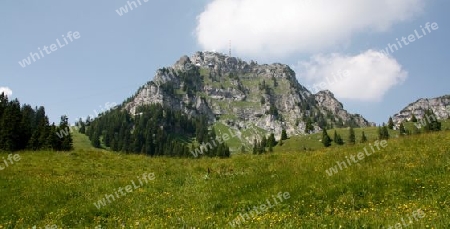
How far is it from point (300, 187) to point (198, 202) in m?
3.96

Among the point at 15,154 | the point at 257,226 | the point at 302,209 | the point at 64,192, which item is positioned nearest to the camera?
the point at 257,226

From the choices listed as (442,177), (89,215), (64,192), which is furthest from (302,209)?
(64,192)

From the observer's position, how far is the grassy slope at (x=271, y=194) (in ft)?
31.9

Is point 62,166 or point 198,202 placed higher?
point 62,166

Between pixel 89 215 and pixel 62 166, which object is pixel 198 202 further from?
pixel 62 166

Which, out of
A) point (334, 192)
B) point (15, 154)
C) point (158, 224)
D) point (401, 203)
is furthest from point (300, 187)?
point (15, 154)

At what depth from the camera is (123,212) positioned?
1303 cm

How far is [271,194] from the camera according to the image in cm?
1335

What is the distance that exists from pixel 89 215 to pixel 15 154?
73.7ft

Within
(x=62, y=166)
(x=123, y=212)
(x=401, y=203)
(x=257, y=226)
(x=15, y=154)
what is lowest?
(x=401, y=203)

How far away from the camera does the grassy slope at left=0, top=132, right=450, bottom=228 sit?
9.71m

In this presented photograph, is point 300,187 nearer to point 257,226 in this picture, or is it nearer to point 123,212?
point 257,226

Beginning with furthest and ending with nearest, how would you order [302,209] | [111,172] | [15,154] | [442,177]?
1. [15,154]
2. [111,172]
3. [442,177]
4. [302,209]

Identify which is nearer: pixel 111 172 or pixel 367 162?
pixel 367 162
